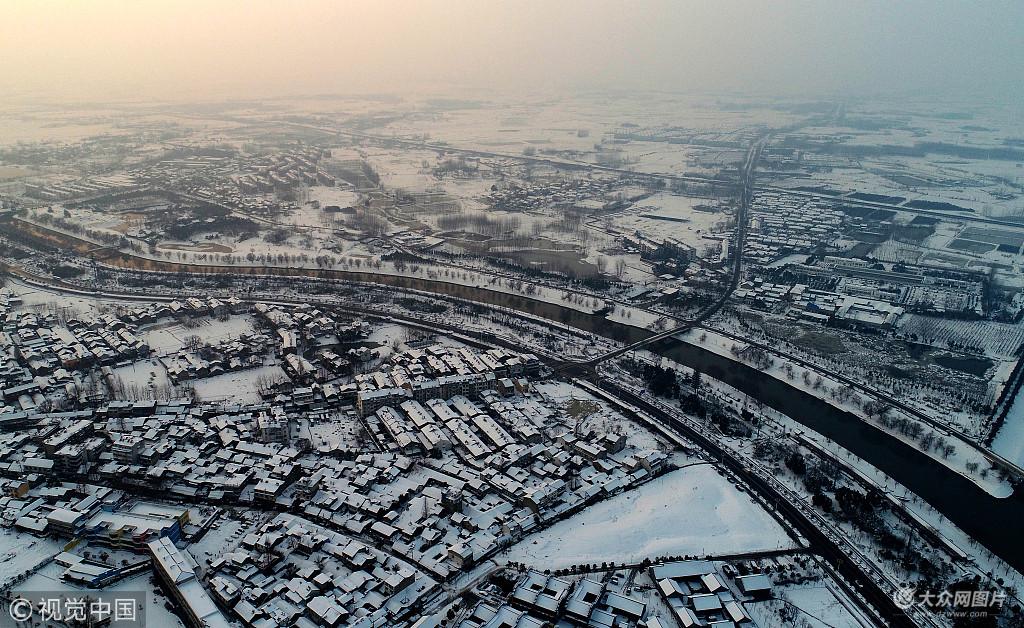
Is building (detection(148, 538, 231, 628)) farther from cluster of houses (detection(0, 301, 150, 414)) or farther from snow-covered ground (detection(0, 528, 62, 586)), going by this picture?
cluster of houses (detection(0, 301, 150, 414))

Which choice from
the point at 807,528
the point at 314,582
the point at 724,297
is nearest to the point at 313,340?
the point at 314,582

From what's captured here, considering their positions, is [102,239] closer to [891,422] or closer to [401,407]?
[401,407]

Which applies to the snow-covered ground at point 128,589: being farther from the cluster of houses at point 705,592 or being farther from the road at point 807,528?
the road at point 807,528

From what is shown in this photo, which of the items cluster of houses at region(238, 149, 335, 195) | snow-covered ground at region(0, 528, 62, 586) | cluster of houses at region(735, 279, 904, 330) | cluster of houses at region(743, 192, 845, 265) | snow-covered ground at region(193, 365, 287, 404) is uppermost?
cluster of houses at region(238, 149, 335, 195)

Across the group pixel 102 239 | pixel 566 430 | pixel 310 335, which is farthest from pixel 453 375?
pixel 102 239

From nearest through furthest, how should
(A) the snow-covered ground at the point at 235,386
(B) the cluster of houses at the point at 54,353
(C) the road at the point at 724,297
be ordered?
(B) the cluster of houses at the point at 54,353 → (A) the snow-covered ground at the point at 235,386 → (C) the road at the point at 724,297

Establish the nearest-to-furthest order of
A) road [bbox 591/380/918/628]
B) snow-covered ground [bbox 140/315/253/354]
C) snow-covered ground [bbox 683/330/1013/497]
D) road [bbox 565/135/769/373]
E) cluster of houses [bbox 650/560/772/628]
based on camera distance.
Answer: cluster of houses [bbox 650/560/772/628] → road [bbox 591/380/918/628] → snow-covered ground [bbox 683/330/1013/497] → road [bbox 565/135/769/373] → snow-covered ground [bbox 140/315/253/354]

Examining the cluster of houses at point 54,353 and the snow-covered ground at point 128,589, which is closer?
the snow-covered ground at point 128,589

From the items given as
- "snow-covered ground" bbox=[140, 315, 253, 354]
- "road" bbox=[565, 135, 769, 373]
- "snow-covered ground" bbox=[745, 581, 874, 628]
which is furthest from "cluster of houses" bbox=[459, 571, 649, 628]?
"snow-covered ground" bbox=[140, 315, 253, 354]

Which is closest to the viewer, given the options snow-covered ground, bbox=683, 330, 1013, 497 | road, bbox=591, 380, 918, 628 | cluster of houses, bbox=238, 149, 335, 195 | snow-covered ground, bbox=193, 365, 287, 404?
road, bbox=591, 380, 918, 628

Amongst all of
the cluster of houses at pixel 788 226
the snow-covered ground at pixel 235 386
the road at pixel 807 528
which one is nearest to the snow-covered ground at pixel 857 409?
the road at pixel 807 528
